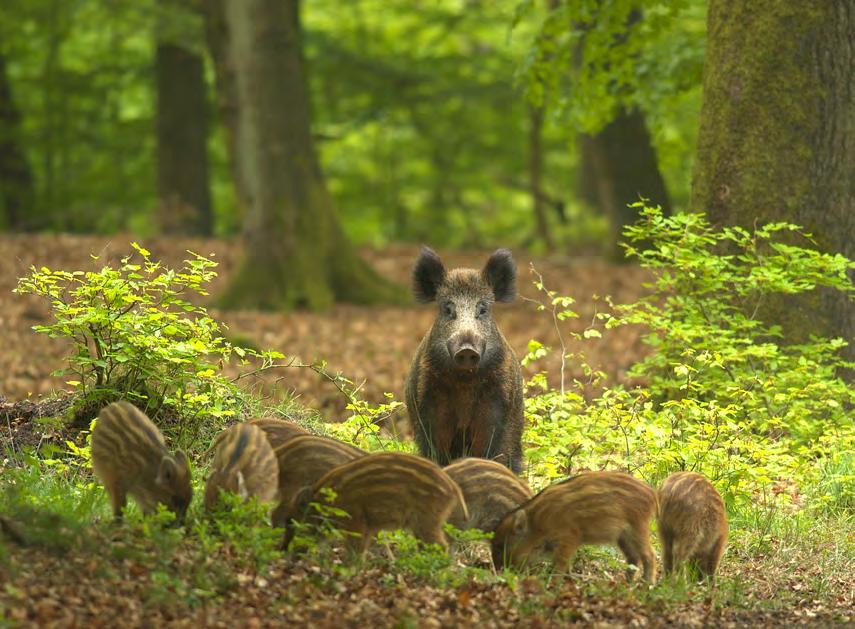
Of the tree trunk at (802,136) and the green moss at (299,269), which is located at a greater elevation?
the tree trunk at (802,136)

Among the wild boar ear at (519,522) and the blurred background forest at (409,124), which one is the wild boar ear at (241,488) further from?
the blurred background forest at (409,124)

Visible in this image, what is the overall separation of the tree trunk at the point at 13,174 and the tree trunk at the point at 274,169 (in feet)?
28.3

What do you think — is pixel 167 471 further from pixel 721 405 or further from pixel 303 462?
pixel 721 405

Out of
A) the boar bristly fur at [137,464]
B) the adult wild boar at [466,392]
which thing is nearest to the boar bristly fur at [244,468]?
the boar bristly fur at [137,464]

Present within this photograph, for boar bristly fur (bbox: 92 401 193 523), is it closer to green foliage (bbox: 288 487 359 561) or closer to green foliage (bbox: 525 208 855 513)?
green foliage (bbox: 288 487 359 561)

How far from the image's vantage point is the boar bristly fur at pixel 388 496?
594 centimetres

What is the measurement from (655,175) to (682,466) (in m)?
12.3

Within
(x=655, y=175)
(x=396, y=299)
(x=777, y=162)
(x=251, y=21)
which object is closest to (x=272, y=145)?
(x=251, y=21)

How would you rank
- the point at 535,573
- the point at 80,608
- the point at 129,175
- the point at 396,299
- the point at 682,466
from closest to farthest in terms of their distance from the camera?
the point at 80,608 → the point at 535,573 → the point at 682,466 → the point at 396,299 → the point at 129,175

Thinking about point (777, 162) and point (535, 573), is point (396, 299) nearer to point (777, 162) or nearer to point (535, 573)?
point (777, 162)

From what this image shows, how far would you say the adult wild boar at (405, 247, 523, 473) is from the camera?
25.6 ft

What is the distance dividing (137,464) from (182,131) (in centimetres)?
1798

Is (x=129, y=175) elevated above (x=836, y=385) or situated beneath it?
elevated above

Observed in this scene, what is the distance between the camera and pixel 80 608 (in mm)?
5098
